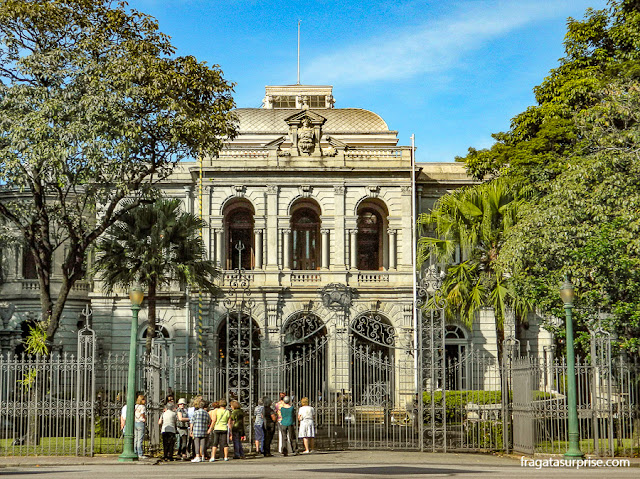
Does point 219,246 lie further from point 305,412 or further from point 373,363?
point 305,412

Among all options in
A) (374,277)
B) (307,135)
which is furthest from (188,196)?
(374,277)

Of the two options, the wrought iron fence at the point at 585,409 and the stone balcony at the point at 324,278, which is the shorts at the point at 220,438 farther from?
the stone balcony at the point at 324,278

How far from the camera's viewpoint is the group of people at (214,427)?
71.4 feet

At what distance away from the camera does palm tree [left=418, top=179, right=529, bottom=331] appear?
3272 cm

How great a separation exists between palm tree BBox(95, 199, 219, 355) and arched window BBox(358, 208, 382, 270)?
454 inches

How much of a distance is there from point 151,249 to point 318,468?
13993 mm

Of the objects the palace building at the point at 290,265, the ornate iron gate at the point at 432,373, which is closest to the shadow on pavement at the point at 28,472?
the ornate iron gate at the point at 432,373

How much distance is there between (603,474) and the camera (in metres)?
17.3

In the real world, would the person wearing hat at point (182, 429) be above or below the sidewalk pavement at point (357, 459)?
above

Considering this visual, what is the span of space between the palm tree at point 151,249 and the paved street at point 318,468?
1021 cm

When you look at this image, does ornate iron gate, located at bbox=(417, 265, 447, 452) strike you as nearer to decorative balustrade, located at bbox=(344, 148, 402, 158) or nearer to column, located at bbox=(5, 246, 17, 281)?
decorative balustrade, located at bbox=(344, 148, 402, 158)

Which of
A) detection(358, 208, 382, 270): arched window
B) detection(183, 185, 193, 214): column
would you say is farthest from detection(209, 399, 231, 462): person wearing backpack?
detection(358, 208, 382, 270): arched window

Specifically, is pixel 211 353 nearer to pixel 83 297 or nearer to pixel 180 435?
pixel 83 297

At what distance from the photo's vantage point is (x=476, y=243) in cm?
3384
